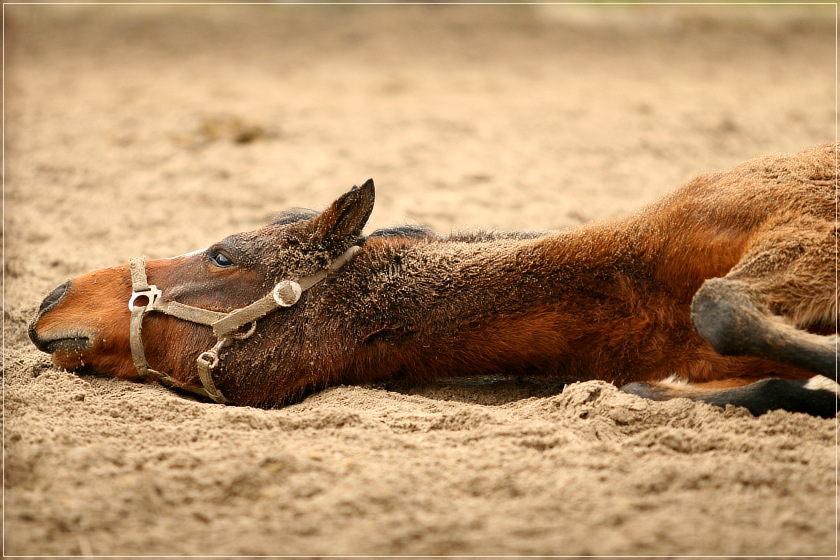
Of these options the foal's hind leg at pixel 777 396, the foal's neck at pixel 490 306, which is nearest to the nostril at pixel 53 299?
the foal's neck at pixel 490 306

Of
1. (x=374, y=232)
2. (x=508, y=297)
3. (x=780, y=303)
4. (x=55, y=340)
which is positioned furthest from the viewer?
(x=374, y=232)

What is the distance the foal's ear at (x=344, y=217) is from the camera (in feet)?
11.1

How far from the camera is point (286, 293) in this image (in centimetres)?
338

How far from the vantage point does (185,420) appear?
117 inches

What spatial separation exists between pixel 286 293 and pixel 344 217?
0.43 meters

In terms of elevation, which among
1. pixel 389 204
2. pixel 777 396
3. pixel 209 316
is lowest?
pixel 777 396

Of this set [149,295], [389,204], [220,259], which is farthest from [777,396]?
[389,204]

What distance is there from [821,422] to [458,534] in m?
1.47

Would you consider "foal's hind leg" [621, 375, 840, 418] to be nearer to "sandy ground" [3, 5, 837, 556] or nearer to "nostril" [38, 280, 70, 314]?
"sandy ground" [3, 5, 837, 556]

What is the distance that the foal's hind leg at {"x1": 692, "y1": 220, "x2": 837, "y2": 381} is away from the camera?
8.80ft

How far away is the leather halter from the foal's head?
0.10 feet

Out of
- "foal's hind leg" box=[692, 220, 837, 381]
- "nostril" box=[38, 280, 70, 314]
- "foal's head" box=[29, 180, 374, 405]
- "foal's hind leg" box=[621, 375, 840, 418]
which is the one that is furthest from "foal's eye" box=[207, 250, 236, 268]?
"foal's hind leg" box=[692, 220, 837, 381]

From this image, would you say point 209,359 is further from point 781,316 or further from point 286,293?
point 781,316

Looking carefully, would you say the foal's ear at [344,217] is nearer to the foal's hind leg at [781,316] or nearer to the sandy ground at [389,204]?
the sandy ground at [389,204]
